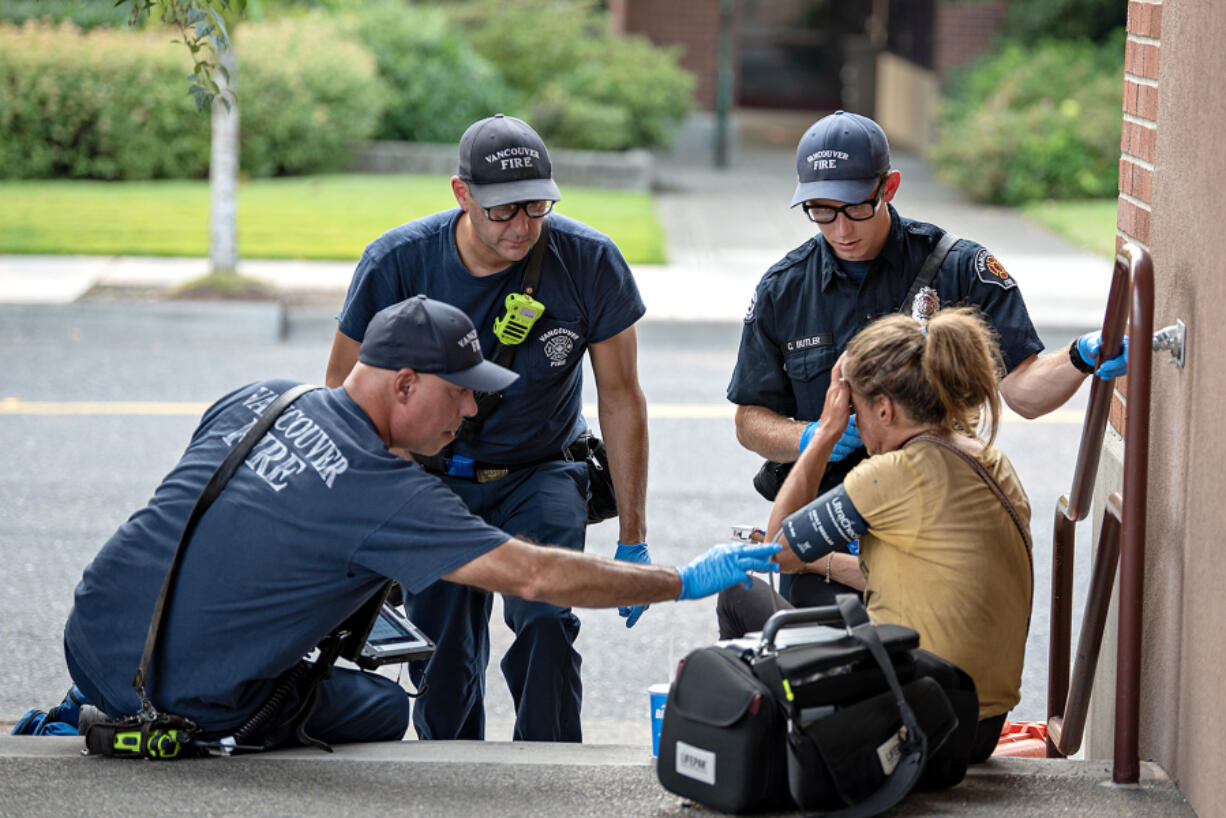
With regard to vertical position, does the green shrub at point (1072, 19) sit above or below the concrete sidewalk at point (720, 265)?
above

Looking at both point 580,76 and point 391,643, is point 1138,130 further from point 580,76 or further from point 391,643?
point 580,76

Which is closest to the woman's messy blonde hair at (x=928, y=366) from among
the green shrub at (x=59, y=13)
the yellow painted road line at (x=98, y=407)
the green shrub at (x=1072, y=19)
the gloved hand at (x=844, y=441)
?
the gloved hand at (x=844, y=441)

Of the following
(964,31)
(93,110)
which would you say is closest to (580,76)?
(93,110)

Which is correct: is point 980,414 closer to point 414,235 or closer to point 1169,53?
point 1169,53

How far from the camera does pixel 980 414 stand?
3732mm

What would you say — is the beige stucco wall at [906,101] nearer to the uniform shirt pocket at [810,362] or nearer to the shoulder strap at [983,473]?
the uniform shirt pocket at [810,362]

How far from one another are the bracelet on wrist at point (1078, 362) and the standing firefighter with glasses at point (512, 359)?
131cm

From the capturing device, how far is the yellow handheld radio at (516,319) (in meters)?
4.61

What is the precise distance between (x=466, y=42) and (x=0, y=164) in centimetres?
643

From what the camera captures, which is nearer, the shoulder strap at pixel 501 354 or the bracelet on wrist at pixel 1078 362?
the bracelet on wrist at pixel 1078 362

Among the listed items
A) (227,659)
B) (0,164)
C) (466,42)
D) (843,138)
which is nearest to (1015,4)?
(466,42)

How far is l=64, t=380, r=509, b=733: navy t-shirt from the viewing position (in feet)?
11.5

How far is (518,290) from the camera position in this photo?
4641mm

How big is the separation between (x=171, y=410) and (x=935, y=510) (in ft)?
23.5
